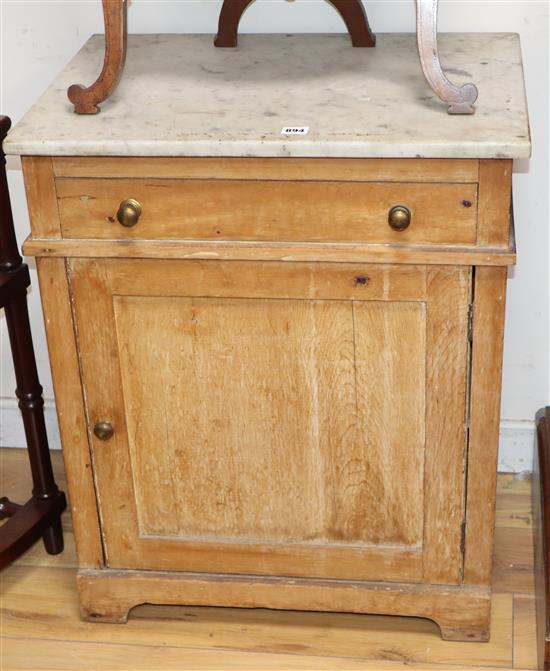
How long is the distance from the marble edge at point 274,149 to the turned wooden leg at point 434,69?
0.13 m

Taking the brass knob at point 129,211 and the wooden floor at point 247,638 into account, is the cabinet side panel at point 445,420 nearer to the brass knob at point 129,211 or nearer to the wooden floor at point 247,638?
the wooden floor at point 247,638

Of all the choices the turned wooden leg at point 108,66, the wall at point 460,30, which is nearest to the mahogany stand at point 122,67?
the turned wooden leg at point 108,66

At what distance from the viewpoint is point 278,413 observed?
6.75 ft

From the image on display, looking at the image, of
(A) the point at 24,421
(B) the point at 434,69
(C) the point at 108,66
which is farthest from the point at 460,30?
(A) the point at 24,421

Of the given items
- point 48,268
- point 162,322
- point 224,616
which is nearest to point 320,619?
point 224,616

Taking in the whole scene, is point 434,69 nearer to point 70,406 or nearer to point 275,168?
point 275,168

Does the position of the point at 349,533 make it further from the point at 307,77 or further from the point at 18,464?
the point at 18,464

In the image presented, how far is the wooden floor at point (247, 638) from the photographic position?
2.21 meters

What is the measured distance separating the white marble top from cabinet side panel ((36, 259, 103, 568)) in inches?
10.1

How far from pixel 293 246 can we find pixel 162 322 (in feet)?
0.92

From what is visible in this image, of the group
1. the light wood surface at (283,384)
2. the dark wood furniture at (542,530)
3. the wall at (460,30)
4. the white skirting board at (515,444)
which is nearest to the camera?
the light wood surface at (283,384)

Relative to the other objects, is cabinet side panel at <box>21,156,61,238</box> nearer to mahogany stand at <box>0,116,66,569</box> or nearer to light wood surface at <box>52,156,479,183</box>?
light wood surface at <box>52,156,479,183</box>

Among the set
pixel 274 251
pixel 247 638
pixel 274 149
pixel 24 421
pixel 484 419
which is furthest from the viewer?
pixel 24 421

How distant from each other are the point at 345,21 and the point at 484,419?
2.57ft
